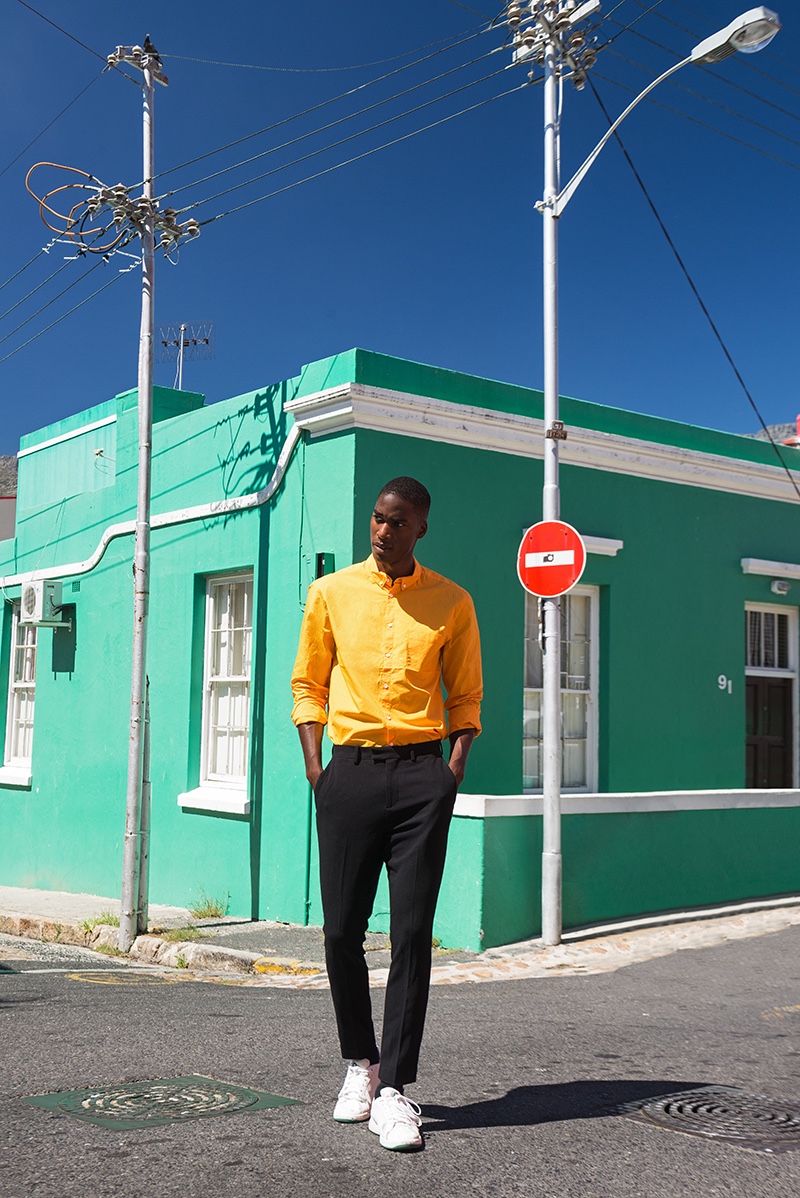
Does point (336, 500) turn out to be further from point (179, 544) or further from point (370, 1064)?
point (370, 1064)

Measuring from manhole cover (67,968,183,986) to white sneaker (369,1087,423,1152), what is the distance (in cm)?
414

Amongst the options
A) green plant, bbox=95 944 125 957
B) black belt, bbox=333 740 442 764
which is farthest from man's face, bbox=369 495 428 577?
green plant, bbox=95 944 125 957

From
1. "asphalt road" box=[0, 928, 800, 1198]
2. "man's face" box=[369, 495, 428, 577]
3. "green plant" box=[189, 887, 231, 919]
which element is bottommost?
"green plant" box=[189, 887, 231, 919]

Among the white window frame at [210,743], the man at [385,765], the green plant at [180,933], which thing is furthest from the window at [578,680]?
the man at [385,765]

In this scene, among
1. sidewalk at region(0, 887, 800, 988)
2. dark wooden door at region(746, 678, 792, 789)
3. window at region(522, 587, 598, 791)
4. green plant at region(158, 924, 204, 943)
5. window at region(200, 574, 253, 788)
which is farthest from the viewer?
dark wooden door at region(746, 678, 792, 789)

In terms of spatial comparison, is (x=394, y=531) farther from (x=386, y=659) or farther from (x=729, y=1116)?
(x=729, y=1116)

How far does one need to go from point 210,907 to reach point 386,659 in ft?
24.1

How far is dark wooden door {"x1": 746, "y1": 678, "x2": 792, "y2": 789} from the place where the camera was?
13219mm

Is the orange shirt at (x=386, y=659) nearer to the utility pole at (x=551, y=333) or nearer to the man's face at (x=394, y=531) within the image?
the man's face at (x=394, y=531)

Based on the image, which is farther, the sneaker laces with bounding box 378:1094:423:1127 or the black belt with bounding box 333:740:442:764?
the black belt with bounding box 333:740:442:764

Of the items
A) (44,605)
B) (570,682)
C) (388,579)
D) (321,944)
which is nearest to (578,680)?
(570,682)

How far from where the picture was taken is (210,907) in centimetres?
1087

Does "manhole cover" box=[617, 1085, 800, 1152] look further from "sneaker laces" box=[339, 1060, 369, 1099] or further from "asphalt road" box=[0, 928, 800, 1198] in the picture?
"sneaker laces" box=[339, 1060, 369, 1099]

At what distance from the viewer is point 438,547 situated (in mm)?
10500
